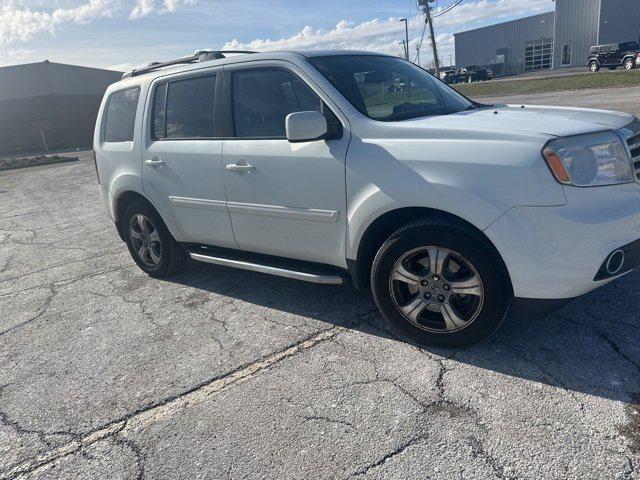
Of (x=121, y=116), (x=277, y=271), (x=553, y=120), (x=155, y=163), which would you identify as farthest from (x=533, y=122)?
(x=121, y=116)

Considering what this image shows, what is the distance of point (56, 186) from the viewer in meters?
13.8

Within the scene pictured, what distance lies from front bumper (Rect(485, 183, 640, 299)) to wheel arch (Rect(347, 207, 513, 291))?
0.14 metres

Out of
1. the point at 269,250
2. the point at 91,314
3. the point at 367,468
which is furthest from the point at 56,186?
the point at 367,468

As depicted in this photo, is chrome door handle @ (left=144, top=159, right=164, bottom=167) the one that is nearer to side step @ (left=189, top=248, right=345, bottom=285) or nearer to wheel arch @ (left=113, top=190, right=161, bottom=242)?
wheel arch @ (left=113, top=190, right=161, bottom=242)

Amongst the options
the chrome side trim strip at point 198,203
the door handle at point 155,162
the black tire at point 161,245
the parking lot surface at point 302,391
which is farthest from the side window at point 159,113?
the parking lot surface at point 302,391

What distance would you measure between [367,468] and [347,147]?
6.25 ft

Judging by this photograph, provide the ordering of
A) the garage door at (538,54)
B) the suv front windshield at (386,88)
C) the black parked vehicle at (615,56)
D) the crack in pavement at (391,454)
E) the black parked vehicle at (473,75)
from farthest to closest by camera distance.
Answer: the garage door at (538,54) < the black parked vehicle at (473,75) < the black parked vehicle at (615,56) < the suv front windshield at (386,88) < the crack in pavement at (391,454)

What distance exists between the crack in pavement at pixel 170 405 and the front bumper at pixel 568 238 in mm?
1386

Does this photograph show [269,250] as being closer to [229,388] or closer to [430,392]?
[229,388]

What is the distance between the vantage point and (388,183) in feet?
10.3

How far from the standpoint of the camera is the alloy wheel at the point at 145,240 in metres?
5.00

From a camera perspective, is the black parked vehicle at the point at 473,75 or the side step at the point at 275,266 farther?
the black parked vehicle at the point at 473,75

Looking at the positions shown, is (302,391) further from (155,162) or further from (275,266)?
(155,162)

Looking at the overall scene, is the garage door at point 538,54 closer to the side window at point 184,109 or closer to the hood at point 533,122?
the hood at point 533,122
